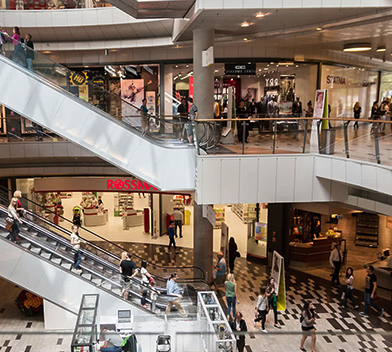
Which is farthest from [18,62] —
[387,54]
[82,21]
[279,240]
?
[387,54]

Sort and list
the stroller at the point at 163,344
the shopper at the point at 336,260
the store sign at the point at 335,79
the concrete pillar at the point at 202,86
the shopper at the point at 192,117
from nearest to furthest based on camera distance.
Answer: the stroller at the point at 163,344, the shopper at the point at 192,117, the concrete pillar at the point at 202,86, the shopper at the point at 336,260, the store sign at the point at 335,79

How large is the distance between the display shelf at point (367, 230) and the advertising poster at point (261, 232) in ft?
16.5

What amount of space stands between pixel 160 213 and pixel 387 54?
12.7 meters

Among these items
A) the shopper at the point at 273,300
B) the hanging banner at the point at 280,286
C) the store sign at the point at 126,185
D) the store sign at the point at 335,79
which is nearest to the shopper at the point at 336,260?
the hanging banner at the point at 280,286

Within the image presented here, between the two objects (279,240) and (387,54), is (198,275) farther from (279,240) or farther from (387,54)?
(387,54)

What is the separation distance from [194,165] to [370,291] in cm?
612

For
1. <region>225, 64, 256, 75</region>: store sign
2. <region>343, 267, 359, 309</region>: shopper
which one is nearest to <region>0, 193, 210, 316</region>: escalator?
<region>343, 267, 359, 309</region>: shopper

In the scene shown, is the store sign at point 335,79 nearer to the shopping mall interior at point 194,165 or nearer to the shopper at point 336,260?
the shopping mall interior at point 194,165

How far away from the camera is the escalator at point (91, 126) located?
1007cm

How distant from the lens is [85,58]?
17344mm

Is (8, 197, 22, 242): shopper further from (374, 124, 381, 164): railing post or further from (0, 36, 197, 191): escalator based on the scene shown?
(374, 124, 381, 164): railing post

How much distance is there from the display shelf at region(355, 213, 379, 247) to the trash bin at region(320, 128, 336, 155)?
10.0 m

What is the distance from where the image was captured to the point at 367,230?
744 inches

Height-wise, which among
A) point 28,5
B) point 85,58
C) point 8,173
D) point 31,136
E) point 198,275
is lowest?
point 198,275
